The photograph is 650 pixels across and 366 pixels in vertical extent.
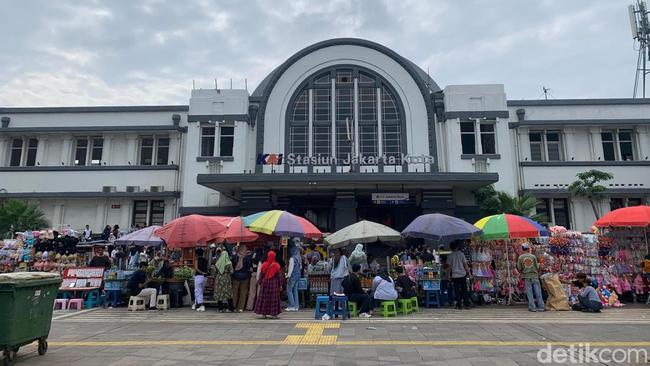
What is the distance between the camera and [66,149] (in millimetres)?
23344

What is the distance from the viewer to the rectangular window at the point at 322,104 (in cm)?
2303

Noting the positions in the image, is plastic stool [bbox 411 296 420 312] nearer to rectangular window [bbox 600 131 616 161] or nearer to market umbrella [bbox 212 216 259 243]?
market umbrella [bbox 212 216 259 243]

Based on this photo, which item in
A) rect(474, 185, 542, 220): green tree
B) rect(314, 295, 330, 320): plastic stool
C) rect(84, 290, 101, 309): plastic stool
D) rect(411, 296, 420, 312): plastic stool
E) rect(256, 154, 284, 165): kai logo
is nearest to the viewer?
rect(314, 295, 330, 320): plastic stool

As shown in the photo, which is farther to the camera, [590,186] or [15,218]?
[590,186]

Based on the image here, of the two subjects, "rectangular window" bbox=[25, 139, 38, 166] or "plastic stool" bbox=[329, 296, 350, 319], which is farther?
"rectangular window" bbox=[25, 139, 38, 166]

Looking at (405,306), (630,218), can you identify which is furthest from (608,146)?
(405,306)

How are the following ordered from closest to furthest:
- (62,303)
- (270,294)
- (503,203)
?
(270,294)
(62,303)
(503,203)

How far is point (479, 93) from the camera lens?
72.8ft

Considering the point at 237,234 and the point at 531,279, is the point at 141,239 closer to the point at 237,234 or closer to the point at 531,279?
the point at 237,234

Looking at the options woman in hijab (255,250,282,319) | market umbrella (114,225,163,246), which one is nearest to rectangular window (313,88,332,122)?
market umbrella (114,225,163,246)

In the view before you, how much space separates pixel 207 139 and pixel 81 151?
7534 mm

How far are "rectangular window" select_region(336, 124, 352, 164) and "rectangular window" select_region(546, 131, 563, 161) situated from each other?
10933 millimetres

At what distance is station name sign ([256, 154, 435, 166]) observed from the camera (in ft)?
67.3

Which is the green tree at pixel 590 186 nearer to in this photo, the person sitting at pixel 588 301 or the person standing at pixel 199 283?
the person sitting at pixel 588 301
